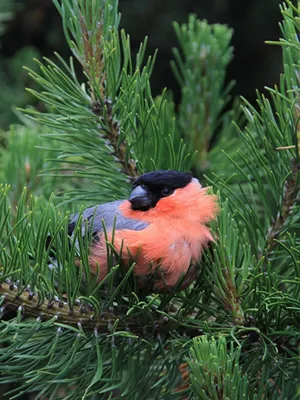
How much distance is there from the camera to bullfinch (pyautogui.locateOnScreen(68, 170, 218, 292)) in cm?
77

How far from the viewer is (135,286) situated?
28.8 inches

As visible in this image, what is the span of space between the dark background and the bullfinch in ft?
5.24

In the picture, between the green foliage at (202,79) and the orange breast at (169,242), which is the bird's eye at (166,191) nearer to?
the orange breast at (169,242)

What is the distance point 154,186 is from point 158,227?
0.06 m

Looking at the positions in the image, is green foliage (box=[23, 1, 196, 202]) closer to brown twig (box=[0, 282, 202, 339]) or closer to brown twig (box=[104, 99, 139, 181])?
brown twig (box=[104, 99, 139, 181])

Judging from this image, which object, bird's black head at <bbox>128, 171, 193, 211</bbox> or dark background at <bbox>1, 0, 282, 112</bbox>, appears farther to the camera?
dark background at <bbox>1, 0, 282, 112</bbox>

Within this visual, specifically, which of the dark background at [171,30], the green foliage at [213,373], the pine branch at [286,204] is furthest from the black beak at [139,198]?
the dark background at [171,30]

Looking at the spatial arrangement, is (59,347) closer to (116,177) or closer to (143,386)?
(143,386)

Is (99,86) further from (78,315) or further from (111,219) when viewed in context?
(78,315)

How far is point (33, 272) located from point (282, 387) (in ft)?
0.96

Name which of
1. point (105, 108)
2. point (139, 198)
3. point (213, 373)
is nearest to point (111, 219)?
point (139, 198)

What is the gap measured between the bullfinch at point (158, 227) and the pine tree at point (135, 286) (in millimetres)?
21

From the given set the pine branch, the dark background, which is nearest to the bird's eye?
the pine branch

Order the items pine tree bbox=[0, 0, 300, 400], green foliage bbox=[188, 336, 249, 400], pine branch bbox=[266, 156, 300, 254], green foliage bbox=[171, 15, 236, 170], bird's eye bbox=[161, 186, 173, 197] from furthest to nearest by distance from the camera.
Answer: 1. green foliage bbox=[171, 15, 236, 170]
2. bird's eye bbox=[161, 186, 173, 197]
3. pine branch bbox=[266, 156, 300, 254]
4. pine tree bbox=[0, 0, 300, 400]
5. green foliage bbox=[188, 336, 249, 400]
